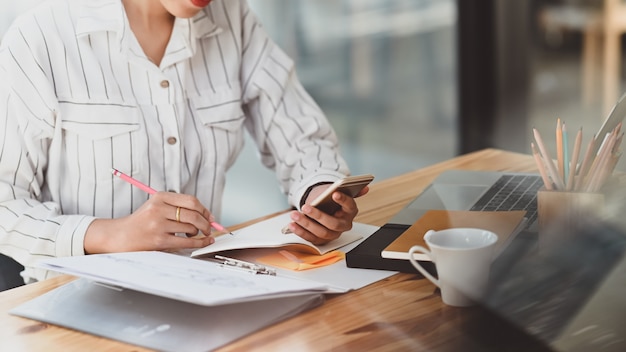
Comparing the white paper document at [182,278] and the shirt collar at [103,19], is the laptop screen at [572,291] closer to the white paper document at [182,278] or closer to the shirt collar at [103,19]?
the white paper document at [182,278]

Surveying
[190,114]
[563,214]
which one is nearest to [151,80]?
[190,114]

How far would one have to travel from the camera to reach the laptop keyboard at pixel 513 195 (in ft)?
4.40

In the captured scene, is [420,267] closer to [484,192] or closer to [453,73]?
[484,192]

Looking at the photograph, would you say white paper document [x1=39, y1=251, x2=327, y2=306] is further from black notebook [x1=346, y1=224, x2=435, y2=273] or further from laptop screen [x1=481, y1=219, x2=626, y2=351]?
laptop screen [x1=481, y1=219, x2=626, y2=351]

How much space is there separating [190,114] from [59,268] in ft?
2.09

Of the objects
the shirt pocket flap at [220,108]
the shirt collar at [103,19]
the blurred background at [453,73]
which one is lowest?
the blurred background at [453,73]

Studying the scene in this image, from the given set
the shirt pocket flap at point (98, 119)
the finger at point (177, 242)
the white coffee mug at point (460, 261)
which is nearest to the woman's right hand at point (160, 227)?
the finger at point (177, 242)

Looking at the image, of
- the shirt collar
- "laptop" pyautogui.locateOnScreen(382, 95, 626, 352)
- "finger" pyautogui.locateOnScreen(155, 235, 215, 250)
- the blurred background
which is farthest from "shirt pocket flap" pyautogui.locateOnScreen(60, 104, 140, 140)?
the blurred background

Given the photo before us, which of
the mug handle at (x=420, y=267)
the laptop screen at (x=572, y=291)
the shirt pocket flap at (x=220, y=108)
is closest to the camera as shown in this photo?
the laptop screen at (x=572, y=291)

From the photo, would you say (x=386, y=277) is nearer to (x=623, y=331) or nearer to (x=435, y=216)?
(x=435, y=216)

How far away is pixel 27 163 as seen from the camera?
1.45 meters

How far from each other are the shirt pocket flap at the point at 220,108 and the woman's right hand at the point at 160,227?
1.27 feet

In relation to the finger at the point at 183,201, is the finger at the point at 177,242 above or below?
below

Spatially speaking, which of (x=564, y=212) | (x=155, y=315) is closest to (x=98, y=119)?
(x=155, y=315)
